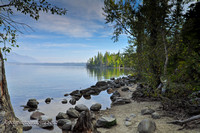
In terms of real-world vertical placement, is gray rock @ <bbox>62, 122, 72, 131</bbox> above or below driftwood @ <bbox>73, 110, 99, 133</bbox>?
below

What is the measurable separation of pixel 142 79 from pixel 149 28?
4.16 meters

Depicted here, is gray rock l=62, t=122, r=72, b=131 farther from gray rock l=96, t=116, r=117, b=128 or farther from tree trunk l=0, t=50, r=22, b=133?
tree trunk l=0, t=50, r=22, b=133

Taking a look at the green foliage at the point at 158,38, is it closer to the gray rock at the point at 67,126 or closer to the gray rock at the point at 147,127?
the gray rock at the point at 147,127

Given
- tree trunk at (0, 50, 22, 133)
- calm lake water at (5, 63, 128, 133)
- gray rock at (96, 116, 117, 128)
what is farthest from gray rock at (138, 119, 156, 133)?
tree trunk at (0, 50, 22, 133)

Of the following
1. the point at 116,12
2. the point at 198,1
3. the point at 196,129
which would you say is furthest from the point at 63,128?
the point at 198,1

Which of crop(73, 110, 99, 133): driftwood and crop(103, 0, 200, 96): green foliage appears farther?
crop(103, 0, 200, 96): green foliage

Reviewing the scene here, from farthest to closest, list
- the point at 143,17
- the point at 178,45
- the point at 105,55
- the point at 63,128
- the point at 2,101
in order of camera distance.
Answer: the point at 105,55, the point at 143,17, the point at 178,45, the point at 63,128, the point at 2,101

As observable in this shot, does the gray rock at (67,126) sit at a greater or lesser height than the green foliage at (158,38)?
lesser

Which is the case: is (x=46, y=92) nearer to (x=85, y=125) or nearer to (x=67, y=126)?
(x=67, y=126)

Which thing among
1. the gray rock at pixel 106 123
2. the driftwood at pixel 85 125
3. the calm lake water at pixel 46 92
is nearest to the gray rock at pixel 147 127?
the gray rock at pixel 106 123

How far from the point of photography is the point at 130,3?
1141cm

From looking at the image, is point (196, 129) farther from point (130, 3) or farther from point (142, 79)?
point (130, 3)

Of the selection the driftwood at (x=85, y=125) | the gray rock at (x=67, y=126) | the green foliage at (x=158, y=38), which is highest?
the green foliage at (x=158, y=38)

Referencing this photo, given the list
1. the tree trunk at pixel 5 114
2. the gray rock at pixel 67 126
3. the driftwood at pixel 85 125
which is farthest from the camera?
the gray rock at pixel 67 126
